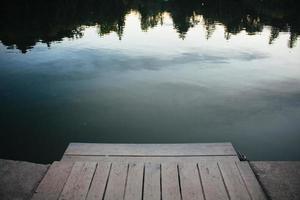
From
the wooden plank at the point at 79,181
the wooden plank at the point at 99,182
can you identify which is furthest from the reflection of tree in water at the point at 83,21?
the wooden plank at the point at 99,182

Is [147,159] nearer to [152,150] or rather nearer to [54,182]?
[152,150]

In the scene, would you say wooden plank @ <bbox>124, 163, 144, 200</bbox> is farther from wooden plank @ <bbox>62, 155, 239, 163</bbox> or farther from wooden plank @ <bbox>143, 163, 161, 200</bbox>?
wooden plank @ <bbox>62, 155, 239, 163</bbox>

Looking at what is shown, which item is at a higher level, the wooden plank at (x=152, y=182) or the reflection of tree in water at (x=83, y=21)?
the reflection of tree in water at (x=83, y=21)

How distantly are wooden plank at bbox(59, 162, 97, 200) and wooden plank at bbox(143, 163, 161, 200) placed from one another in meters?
1.02

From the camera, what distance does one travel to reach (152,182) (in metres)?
5.11

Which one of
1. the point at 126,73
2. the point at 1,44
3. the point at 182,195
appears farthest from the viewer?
the point at 1,44

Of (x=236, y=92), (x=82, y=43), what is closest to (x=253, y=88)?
(x=236, y=92)

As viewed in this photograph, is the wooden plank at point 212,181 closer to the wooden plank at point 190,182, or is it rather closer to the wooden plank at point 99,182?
the wooden plank at point 190,182

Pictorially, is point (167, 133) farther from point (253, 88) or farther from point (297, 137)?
point (253, 88)

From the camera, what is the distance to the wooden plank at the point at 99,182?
4805 millimetres

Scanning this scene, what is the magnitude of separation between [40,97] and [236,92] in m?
8.56

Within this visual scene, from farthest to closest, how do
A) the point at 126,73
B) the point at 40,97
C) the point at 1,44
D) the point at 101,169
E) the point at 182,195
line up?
the point at 1,44 → the point at 126,73 → the point at 40,97 → the point at 101,169 → the point at 182,195

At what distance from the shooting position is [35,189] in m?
5.08

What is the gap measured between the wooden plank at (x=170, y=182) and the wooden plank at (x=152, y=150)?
74 centimetres
